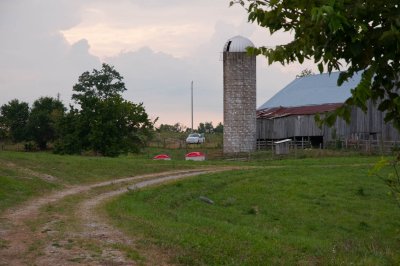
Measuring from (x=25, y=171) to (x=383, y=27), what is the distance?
79.1 feet

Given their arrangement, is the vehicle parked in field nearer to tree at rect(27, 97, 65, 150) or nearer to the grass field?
Answer: tree at rect(27, 97, 65, 150)

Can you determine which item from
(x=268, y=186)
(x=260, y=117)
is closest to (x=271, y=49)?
(x=268, y=186)

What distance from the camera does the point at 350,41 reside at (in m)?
4.55

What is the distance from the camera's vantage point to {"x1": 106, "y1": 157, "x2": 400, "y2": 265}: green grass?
36.1 feet

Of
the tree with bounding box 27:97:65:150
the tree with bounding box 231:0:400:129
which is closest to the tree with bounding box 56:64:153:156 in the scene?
the tree with bounding box 27:97:65:150

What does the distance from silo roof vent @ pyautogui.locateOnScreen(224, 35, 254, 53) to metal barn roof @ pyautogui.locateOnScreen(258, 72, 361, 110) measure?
27.3ft

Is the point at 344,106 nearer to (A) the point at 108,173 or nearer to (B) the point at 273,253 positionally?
(B) the point at 273,253

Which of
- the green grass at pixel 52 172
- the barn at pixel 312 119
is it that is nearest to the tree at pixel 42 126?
the barn at pixel 312 119

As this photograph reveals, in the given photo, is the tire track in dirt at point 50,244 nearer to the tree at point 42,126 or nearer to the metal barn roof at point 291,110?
the metal barn roof at point 291,110

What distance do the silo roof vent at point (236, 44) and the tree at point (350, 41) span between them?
53020 millimetres

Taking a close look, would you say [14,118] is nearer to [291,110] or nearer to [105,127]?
[105,127]

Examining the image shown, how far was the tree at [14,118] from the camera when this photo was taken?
73088 millimetres

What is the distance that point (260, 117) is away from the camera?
62125 mm

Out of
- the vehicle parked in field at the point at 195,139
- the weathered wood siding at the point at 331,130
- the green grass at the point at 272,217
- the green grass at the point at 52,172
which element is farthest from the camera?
the vehicle parked in field at the point at 195,139
